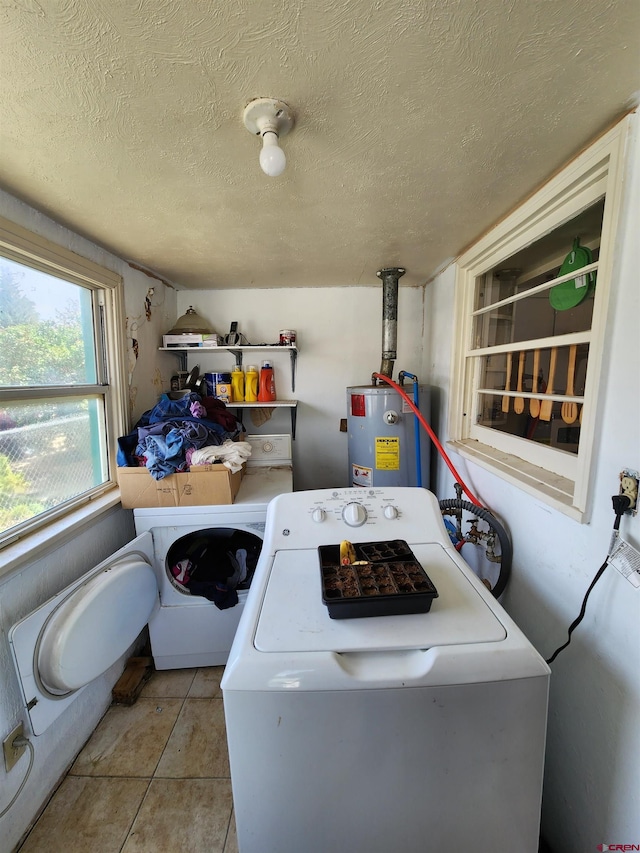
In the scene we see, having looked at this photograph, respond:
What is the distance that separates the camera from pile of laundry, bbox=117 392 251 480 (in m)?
1.53

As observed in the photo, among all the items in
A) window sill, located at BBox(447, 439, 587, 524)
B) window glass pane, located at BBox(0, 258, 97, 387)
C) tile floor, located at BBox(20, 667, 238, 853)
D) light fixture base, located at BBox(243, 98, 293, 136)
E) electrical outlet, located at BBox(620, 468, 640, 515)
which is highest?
light fixture base, located at BBox(243, 98, 293, 136)

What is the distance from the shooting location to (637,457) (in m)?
0.77

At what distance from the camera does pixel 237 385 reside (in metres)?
2.31

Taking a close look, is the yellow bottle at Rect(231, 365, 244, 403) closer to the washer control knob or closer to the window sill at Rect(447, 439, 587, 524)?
the washer control knob

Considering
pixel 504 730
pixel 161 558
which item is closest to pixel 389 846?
pixel 504 730

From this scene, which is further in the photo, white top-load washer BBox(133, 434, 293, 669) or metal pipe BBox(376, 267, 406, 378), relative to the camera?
metal pipe BBox(376, 267, 406, 378)

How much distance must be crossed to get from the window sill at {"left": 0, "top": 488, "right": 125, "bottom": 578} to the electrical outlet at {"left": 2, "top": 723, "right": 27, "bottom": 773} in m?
0.51

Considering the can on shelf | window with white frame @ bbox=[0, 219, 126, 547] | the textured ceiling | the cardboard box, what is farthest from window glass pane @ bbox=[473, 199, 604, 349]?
window with white frame @ bbox=[0, 219, 126, 547]

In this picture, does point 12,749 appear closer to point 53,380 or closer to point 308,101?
point 53,380

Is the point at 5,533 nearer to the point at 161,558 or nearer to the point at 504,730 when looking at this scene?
the point at 161,558

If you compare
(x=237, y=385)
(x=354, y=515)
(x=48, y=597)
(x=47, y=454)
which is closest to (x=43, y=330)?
(x=47, y=454)

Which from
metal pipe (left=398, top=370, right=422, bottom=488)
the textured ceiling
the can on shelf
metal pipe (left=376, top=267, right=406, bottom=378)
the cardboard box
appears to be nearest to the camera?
the textured ceiling

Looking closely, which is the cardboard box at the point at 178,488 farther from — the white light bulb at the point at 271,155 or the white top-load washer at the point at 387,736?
the white light bulb at the point at 271,155

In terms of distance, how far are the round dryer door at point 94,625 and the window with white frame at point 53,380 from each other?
12.8 inches
